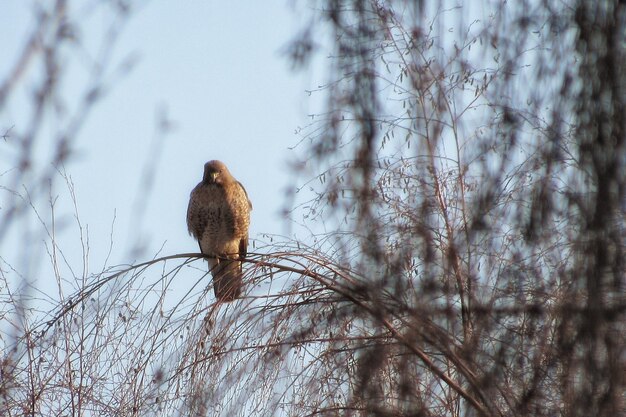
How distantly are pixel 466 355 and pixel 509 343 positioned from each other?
516mm

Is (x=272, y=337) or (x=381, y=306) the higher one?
(x=272, y=337)

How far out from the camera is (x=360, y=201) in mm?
3406

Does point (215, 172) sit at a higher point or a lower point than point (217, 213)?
higher

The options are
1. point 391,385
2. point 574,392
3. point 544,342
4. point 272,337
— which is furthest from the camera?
point 272,337

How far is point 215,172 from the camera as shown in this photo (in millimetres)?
8203

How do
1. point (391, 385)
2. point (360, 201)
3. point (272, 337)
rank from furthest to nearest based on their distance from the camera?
point (272, 337), point (391, 385), point (360, 201)

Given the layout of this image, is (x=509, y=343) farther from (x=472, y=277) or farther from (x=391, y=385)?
(x=391, y=385)

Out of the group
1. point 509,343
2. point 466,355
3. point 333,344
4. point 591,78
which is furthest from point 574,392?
point 333,344

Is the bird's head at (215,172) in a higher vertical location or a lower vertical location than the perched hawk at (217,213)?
higher

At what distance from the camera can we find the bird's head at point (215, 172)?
820 centimetres

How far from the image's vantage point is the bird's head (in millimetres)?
8195

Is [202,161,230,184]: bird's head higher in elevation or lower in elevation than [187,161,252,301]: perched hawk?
higher

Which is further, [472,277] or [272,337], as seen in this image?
[272,337]

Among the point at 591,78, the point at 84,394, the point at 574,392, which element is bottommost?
the point at 574,392
